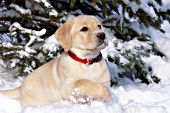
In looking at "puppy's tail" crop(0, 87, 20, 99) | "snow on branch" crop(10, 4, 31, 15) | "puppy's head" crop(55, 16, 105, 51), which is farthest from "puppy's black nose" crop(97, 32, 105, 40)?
"snow on branch" crop(10, 4, 31, 15)

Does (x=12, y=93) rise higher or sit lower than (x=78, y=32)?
lower

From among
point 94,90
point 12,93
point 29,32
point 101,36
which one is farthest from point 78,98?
point 29,32

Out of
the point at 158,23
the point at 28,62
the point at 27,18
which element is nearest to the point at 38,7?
the point at 27,18

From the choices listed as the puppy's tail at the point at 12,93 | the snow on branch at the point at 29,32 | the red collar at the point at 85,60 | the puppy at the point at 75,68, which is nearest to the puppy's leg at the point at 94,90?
the puppy at the point at 75,68

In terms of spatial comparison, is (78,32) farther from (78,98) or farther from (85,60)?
(78,98)

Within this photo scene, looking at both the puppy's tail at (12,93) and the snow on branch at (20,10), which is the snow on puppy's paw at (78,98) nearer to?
the puppy's tail at (12,93)

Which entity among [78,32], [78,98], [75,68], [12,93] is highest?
[78,32]

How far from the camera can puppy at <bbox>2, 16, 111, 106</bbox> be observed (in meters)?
4.61

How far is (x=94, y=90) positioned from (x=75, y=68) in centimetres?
48

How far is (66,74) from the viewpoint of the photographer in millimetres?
4895

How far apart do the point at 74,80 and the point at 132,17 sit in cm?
250

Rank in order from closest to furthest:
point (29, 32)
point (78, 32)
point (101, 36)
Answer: point (101, 36) → point (78, 32) → point (29, 32)

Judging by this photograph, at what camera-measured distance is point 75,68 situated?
4867 millimetres

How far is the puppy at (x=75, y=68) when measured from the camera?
15.1 ft
